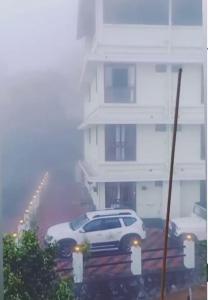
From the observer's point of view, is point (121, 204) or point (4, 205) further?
point (121, 204)

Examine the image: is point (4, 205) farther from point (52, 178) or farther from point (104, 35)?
point (104, 35)

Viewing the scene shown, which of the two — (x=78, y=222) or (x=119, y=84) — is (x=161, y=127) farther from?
(x=78, y=222)

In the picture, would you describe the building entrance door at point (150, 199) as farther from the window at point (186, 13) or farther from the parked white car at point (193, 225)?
the window at point (186, 13)

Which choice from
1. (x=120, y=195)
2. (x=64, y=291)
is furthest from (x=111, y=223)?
(x=64, y=291)

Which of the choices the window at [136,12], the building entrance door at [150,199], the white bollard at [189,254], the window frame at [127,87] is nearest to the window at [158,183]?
the building entrance door at [150,199]

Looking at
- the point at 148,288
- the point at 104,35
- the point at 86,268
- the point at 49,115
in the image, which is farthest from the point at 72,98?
the point at 148,288

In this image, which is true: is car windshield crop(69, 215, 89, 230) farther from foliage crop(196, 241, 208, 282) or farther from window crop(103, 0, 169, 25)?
window crop(103, 0, 169, 25)
